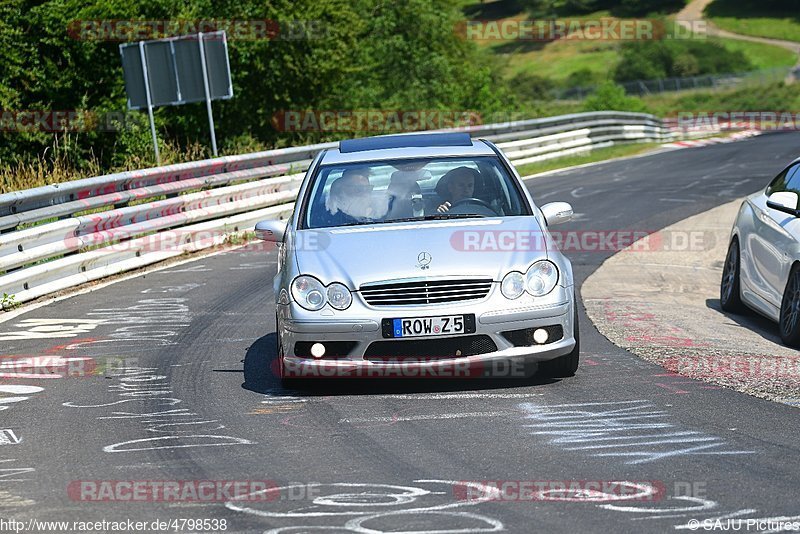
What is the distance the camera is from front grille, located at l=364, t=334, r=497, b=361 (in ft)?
25.3

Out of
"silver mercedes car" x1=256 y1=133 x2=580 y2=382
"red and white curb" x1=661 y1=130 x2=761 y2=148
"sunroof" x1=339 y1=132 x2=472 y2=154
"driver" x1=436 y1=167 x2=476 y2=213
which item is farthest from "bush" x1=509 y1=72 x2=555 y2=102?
"silver mercedes car" x1=256 y1=133 x2=580 y2=382

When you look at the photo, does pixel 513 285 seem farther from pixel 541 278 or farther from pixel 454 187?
pixel 454 187

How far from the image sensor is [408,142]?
382 inches

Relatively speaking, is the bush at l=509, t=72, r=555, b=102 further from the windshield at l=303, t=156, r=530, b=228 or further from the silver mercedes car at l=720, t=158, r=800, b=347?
the windshield at l=303, t=156, r=530, b=228

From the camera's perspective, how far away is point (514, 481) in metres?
5.72

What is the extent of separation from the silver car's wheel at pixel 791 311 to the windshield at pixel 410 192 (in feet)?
7.74

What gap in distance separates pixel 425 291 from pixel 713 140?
32.0 meters

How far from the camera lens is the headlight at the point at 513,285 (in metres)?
7.80

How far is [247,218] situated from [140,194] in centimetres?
272
